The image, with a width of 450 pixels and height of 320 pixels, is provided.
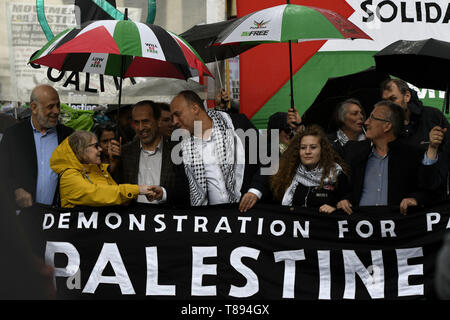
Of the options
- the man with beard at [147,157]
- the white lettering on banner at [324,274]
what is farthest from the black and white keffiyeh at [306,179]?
the man with beard at [147,157]

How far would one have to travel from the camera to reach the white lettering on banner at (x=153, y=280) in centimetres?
643

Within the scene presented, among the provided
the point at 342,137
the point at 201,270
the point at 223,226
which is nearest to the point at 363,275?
the point at 223,226

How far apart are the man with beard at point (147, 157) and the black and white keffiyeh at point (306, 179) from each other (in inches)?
39.2

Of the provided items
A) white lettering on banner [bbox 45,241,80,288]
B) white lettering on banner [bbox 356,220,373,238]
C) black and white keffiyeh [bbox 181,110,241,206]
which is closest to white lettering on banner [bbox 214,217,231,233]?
black and white keffiyeh [bbox 181,110,241,206]

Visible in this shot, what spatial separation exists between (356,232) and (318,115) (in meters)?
3.35

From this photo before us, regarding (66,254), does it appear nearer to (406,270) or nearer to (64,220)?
(64,220)

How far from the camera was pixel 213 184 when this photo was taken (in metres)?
6.73

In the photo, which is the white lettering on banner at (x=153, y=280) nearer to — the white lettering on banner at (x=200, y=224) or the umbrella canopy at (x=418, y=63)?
the white lettering on banner at (x=200, y=224)

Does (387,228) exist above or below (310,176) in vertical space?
below

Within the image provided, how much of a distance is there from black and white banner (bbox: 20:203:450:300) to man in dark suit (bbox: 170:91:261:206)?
236 mm

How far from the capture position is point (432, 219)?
6.37 meters

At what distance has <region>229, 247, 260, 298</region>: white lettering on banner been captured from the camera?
6359 millimetres

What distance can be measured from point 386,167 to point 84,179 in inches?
97.2

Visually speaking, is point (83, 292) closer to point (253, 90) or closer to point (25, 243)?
point (25, 243)
